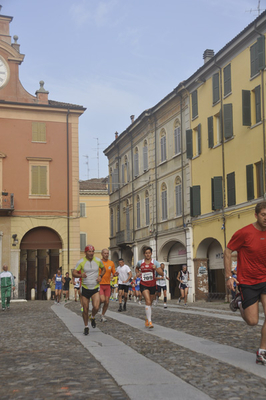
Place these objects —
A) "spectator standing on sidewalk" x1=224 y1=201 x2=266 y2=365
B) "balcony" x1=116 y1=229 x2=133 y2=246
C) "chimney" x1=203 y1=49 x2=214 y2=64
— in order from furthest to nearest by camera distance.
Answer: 1. "balcony" x1=116 y1=229 x2=133 y2=246
2. "chimney" x1=203 y1=49 x2=214 y2=64
3. "spectator standing on sidewalk" x1=224 y1=201 x2=266 y2=365

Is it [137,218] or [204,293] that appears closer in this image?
[204,293]

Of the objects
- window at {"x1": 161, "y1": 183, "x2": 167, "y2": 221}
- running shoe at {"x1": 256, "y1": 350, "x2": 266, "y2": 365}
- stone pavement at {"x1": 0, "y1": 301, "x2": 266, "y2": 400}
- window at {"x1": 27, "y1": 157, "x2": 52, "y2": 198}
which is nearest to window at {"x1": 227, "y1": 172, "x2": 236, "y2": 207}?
window at {"x1": 161, "y1": 183, "x2": 167, "y2": 221}

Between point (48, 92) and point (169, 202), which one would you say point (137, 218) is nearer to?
point (169, 202)

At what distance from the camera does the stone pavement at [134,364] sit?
6.01m

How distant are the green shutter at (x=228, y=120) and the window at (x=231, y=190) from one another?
73.2 inches

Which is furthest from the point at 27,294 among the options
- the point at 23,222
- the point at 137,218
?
the point at 137,218

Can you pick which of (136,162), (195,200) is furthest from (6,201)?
(195,200)

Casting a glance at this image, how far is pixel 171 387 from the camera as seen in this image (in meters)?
6.11

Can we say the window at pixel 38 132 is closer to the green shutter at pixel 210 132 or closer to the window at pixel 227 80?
the green shutter at pixel 210 132

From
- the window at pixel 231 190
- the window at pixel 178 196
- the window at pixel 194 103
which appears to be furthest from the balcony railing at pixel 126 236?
the window at pixel 231 190

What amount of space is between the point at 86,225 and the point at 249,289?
202 ft

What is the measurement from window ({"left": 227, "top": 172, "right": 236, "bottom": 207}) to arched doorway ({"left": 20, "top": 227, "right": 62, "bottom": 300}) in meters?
14.7

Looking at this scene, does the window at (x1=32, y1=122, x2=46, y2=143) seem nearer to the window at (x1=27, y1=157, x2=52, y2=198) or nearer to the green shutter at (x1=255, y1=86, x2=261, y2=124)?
the window at (x1=27, y1=157, x2=52, y2=198)

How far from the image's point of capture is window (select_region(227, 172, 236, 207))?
2920cm
